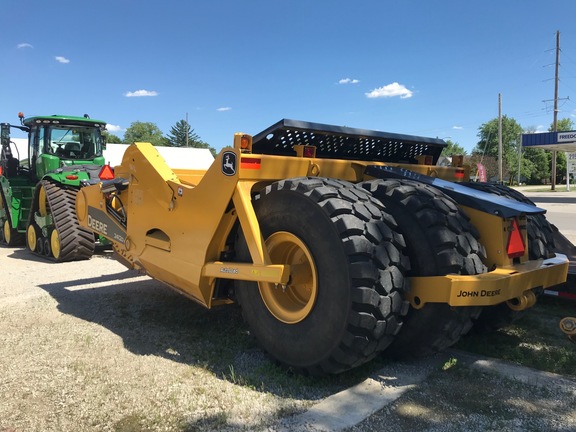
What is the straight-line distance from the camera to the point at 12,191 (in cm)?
1040

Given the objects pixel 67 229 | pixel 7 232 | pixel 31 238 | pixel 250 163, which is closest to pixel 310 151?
pixel 250 163

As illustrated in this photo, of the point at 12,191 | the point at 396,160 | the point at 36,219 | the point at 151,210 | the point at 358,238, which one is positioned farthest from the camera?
the point at 12,191

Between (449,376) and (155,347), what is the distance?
238 cm

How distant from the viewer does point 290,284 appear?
11.2ft

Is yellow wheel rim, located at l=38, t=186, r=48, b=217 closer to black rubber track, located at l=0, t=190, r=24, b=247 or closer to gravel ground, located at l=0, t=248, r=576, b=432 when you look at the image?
black rubber track, located at l=0, t=190, r=24, b=247

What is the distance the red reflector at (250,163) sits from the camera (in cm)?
357

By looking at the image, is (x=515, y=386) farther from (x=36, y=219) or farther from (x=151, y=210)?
(x=36, y=219)

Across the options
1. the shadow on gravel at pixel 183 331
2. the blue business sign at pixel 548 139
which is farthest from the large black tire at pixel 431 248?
the blue business sign at pixel 548 139

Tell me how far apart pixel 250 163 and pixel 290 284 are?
0.95m

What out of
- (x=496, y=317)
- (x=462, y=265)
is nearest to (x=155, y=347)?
(x=462, y=265)

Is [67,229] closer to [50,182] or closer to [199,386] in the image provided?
[50,182]

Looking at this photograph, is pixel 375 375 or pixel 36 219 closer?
pixel 375 375

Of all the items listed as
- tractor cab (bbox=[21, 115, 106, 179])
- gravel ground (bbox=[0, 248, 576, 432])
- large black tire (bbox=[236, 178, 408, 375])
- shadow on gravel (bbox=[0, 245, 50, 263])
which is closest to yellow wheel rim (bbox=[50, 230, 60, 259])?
shadow on gravel (bbox=[0, 245, 50, 263])

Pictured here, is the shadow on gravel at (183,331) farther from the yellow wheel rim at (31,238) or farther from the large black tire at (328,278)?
the yellow wheel rim at (31,238)
